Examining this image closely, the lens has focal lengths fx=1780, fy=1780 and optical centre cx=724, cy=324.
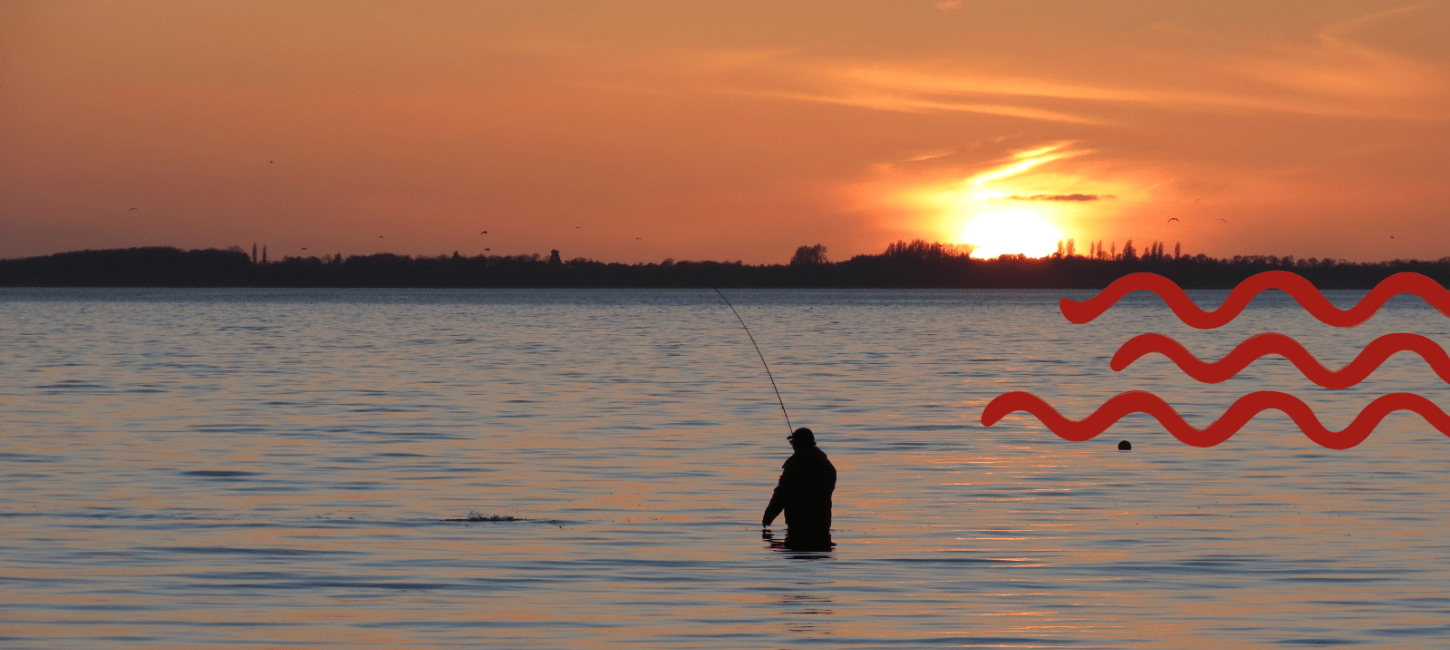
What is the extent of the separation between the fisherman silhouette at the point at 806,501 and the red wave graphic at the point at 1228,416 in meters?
13.5

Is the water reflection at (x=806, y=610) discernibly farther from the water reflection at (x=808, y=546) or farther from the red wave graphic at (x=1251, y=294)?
the red wave graphic at (x=1251, y=294)

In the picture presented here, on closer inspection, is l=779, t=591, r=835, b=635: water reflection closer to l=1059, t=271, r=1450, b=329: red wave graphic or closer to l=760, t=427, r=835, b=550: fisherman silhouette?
l=760, t=427, r=835, b=550: fisherman silhouette

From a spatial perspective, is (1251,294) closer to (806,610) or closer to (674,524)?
(674,524)

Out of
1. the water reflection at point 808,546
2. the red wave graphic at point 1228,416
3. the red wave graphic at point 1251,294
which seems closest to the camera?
the water reflection at point 808,546

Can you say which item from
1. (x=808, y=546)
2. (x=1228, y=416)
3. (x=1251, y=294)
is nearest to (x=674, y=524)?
(x=808, y=546)

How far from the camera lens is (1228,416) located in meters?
35.8

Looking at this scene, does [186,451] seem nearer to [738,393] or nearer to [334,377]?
[738,393]

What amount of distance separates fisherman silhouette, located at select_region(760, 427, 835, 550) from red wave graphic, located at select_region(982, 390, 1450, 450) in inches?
533

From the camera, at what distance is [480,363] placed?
6247cm

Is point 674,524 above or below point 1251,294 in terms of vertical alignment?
below

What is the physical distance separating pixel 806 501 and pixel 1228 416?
19.4 metres

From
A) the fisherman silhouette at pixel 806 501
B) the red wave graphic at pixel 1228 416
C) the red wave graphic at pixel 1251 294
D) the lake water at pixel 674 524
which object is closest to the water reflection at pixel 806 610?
the lake water at pixel 674 524

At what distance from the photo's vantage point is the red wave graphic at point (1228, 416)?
33031 mm

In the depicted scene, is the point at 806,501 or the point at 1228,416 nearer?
the point at 806,501
